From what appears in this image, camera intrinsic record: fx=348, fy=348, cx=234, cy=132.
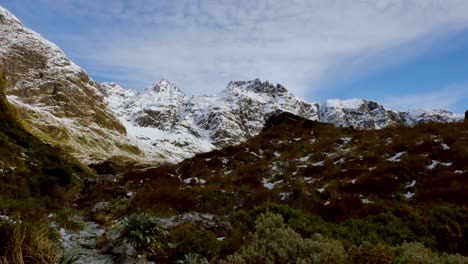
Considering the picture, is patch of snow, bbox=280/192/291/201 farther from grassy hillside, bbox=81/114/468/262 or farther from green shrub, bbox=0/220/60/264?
green shrub, bbox=0/220/60/264

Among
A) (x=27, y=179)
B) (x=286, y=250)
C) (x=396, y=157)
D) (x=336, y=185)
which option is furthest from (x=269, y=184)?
(x=27, y=179)

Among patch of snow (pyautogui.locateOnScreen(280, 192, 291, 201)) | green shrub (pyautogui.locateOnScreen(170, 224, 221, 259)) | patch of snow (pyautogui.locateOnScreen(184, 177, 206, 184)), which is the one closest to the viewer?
green shrub (pyautogui.locateOnScreen(170, 224, 221, 259))

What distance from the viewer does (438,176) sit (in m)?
12.0

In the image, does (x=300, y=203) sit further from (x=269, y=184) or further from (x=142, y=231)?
(x=142, y=231)

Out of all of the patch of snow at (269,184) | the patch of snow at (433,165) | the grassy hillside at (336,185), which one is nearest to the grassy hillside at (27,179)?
the grassy hillside at (336,185)

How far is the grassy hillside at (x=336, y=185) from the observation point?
343 inches

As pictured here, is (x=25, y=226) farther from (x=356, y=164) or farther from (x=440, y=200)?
(x=356, y=164)

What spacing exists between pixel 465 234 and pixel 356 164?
7.58 metres

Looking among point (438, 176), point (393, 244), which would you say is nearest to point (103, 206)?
point (393, 244)

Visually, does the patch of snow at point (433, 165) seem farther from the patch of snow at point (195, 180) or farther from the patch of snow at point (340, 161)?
the patch of snow at point (195, 180)

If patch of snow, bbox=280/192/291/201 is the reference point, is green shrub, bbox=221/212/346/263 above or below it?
below

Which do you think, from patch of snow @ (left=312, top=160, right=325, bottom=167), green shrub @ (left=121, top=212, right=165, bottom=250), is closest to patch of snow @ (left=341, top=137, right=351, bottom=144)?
patch of snow @ (left=312, top=160, right=325, bottom=167)

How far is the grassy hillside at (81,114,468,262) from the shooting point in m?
8.70

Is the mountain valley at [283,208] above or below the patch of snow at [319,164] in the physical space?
below
